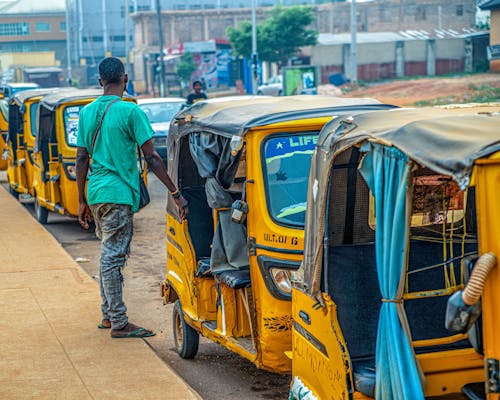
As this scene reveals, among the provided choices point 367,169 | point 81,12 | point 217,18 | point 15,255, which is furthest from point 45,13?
point 367,169

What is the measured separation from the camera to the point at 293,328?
5.31 m

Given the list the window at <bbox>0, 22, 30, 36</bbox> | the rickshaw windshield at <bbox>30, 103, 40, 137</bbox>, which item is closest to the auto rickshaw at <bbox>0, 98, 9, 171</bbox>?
the rickshaw windshield at <bbox>30, 103, 40, 137</bbox>

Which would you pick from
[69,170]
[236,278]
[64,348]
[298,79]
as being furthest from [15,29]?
[236,278]

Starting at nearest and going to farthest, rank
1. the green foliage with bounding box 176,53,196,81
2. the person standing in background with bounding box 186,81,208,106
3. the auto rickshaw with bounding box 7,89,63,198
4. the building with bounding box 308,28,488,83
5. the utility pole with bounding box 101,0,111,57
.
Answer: the auto rickshaw with bounding box 7,89,63,198
the person standing in background with bounding box 186,81,208,106
the building with bounding box 308,28,488,83
the green foliage with bounding box 176,53,196,81
the utility pole with bounding box 101,0,111,57

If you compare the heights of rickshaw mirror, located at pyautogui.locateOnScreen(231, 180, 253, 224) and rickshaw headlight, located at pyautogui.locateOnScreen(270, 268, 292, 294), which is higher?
rickshaw mirror, located at pyautogui.locateOnScreen(231, 180, 253, 224)

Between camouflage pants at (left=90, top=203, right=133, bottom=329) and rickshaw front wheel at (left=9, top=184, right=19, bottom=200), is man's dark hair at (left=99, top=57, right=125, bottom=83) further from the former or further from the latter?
rickshaw front wheel at (left=9, top=184, right=19, bottom=200)

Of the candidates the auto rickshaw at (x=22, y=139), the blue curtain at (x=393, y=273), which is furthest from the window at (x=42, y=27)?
the blue curtain at (x=393, y=273)

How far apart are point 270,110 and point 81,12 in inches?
3862

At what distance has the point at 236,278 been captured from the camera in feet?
20.4

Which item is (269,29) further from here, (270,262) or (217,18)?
(270,262)

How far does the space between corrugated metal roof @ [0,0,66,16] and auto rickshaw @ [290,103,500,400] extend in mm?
111409

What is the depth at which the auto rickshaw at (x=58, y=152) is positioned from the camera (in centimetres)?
1364

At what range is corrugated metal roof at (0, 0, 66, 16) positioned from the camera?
112 metres

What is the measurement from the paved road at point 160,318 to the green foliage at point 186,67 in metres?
63.0
